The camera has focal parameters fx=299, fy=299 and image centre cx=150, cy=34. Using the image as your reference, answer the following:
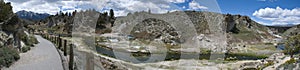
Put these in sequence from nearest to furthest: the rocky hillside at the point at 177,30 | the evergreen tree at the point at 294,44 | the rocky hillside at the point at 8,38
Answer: the rocky hillside at the point at 8,38
the evergreen tree at the point at 294,44
the rocky hillside at the point at 177,30

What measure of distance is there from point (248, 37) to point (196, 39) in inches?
1908

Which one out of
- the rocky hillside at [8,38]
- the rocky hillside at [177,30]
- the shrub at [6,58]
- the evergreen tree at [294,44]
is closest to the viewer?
the shrub at [6,58]

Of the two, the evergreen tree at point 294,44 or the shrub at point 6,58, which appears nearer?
the shrub at point 6,58

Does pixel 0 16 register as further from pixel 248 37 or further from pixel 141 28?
pixel 248 37

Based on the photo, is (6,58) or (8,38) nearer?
(6,58)

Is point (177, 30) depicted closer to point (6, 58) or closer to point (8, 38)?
point (8, 38)

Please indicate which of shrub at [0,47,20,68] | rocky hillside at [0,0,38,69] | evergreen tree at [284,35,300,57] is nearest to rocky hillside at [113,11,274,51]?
evergreen tree at [284,35,300,57]

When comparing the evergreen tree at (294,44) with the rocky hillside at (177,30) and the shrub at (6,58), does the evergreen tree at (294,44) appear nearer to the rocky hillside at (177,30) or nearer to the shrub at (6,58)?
the shrub at (6,58)

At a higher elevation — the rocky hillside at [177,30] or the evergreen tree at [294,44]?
the evergreen tree at [294,44]

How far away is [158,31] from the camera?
103 meters

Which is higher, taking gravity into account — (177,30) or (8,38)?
(8,38)

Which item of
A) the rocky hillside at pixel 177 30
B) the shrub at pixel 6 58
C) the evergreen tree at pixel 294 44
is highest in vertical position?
the evergreen tree at pixel 294 44

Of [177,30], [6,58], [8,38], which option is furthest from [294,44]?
[177,30]

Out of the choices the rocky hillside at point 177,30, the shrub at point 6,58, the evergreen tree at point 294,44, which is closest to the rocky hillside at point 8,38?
the shrub at point 6,58
